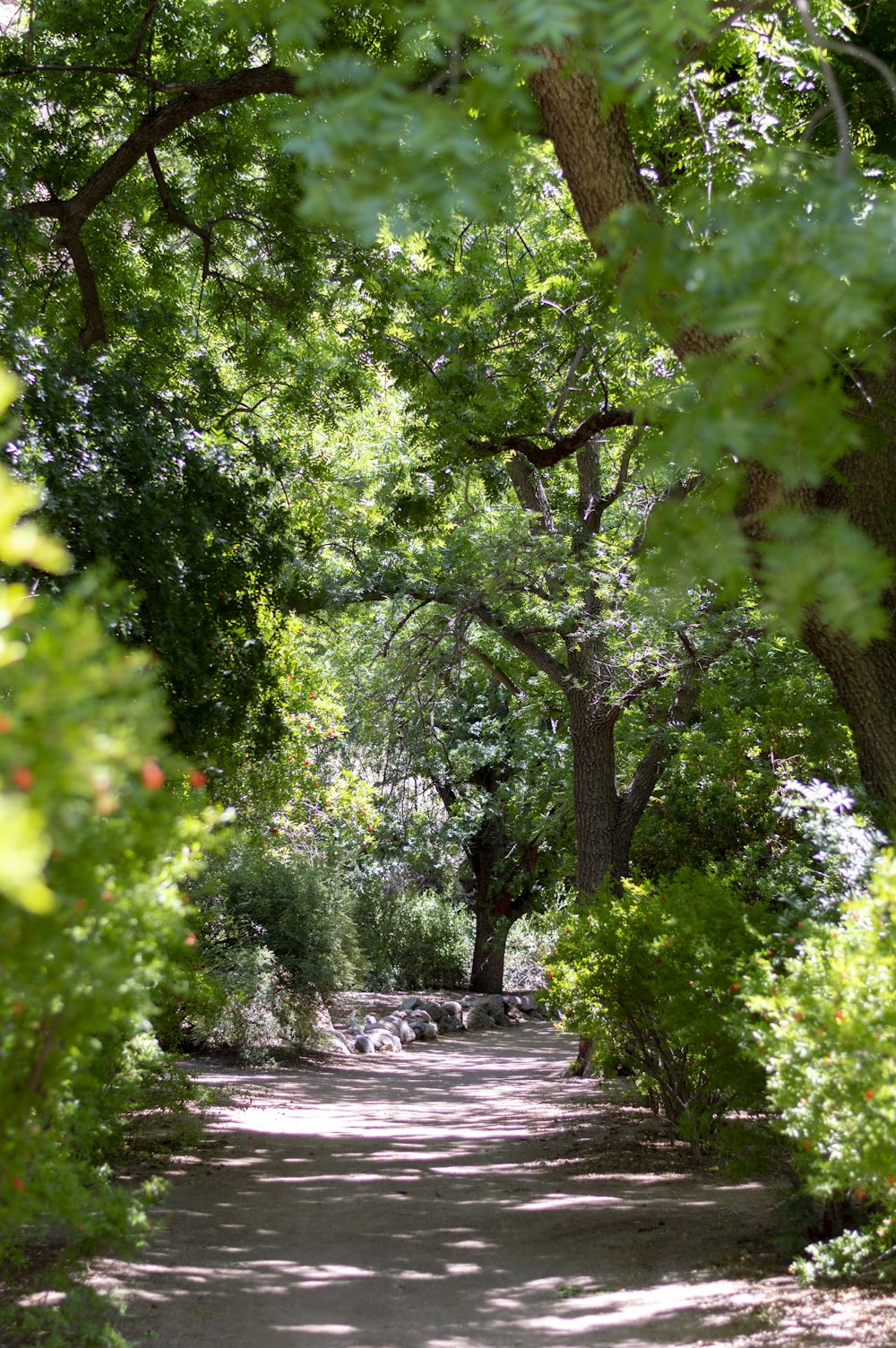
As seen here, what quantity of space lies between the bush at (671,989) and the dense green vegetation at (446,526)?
43mm

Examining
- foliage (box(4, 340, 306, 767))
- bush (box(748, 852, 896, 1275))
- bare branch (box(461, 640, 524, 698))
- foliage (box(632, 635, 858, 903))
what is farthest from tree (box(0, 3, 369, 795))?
foliage (box(632, 635, 858, 903))

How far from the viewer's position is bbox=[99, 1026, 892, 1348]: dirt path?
468 centimetres

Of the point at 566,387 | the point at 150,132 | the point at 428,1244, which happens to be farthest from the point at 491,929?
the point at 150,132

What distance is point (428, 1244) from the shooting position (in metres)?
6.38

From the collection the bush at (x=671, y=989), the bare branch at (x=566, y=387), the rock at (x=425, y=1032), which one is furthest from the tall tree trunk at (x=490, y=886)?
the bare branch at (x=566, y=387)

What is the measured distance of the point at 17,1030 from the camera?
2.58 metres

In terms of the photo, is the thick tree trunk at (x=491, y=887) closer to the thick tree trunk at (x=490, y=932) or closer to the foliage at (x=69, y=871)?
the thick tree trunk at (x=490, y=932)

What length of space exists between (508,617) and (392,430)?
2.88 metres

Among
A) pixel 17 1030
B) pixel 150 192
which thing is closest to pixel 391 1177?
pixel 17 1030

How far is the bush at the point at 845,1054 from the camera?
11.8 ft

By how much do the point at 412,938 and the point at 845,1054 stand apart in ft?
67.2

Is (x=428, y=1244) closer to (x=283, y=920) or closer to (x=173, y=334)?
(x=173, y=334)

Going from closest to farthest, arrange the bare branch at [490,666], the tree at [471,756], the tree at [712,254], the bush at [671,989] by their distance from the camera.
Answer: the tree at [712,254] → the bush at [671,989] → the tree at [471,756] → the bare branch at [490,666]

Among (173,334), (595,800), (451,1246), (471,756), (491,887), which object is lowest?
(451,1246)
